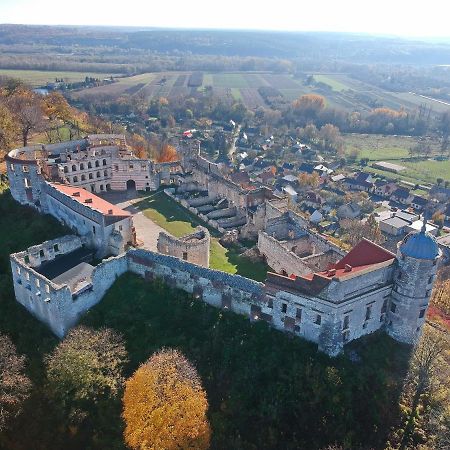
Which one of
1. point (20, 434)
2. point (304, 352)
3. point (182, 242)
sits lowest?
point (20, 434)

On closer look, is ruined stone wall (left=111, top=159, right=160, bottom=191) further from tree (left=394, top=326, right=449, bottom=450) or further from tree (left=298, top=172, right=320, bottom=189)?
tree (left=298, top=172, right=320, bottom=189)

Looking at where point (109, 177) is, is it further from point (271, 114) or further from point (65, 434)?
point (271, 114)

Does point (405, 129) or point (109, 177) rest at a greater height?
point (109, 177)

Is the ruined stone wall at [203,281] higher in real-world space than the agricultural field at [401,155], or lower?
Result: higher

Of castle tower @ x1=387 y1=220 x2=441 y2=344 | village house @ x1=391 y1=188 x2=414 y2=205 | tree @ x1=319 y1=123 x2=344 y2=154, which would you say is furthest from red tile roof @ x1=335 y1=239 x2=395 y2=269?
tree @ x1=319 y1=123 x2=344 y2=154

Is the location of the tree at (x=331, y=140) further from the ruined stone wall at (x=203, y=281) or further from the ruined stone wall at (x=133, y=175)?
the ruined stone wall at (x=203, y=281)

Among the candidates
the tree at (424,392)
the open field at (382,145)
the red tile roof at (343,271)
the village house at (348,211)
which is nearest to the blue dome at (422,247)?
the red tile roof at (343,271)

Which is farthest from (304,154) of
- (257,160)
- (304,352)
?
(304,352)
